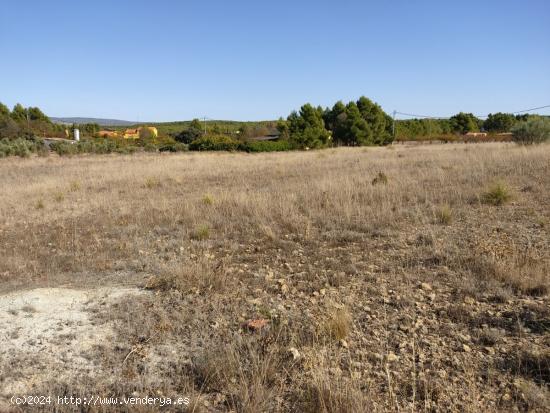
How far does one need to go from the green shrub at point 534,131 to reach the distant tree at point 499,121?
44986 mm

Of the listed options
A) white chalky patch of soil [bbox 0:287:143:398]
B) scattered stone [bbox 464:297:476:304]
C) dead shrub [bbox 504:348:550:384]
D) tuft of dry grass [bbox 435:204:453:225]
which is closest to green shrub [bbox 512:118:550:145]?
tuft of dry grass [bbox 435:204:453:225]

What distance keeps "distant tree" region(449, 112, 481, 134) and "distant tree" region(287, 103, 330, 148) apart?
3199 centimetres

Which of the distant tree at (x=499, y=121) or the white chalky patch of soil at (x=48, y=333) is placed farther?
the distant tree at (x=499, y=121)

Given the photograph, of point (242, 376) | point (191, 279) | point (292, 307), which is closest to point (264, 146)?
point (191, 279)

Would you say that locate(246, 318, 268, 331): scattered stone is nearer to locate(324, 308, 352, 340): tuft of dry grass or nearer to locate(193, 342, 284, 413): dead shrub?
locate(193, 342, 284, 413): dead shrub

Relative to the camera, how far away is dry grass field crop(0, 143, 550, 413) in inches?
98.1

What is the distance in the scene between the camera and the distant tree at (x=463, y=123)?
6048 cm

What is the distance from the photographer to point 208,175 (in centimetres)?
1466

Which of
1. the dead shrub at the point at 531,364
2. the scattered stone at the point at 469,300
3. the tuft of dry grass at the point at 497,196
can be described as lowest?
the dead shrub at the point at 531,364

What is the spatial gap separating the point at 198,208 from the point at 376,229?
3728 millimetres

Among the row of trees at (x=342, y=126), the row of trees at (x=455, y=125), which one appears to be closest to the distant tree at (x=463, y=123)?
the row of trees at (x=455, y=125)

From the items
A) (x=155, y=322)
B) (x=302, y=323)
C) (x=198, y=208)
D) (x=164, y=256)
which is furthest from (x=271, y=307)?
(x=198, y=208)

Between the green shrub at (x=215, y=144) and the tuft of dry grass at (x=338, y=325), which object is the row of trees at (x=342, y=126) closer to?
the green shrub at (x=215, y=144)

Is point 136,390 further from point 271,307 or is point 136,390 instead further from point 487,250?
point 487,250
